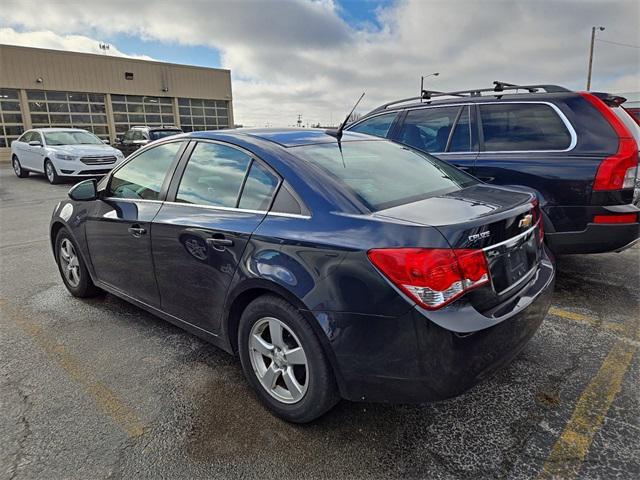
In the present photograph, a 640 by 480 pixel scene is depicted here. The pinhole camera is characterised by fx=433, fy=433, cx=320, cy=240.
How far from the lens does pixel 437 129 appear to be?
4.69 m

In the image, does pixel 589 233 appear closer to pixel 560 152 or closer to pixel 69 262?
pixel 560 152

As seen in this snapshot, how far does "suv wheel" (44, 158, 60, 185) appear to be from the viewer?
1245cm

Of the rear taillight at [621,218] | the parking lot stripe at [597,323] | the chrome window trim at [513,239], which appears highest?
the chrome window trim at [513,239]

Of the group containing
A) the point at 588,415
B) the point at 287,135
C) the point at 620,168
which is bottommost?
the point at 588,415

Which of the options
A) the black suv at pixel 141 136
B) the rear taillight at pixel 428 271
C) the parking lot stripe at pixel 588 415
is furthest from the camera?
the black suv at pixel 141 136

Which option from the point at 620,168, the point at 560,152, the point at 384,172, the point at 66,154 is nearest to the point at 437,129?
the point at 560,152

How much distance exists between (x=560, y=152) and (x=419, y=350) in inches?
108

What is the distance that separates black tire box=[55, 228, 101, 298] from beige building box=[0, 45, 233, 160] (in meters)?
24.7

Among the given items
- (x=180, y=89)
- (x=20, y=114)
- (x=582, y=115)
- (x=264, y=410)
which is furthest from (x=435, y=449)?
(x=180, y=89)

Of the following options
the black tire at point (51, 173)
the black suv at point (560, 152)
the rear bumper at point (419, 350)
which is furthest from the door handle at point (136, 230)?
the black tire at point (51, 173)

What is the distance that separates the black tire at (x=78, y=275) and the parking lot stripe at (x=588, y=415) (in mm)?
3709

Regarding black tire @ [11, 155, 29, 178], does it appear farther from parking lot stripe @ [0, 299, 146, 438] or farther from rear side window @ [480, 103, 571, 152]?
rear side window @ [480, 103, 571, 152]

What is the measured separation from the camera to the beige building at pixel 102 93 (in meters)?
23.7

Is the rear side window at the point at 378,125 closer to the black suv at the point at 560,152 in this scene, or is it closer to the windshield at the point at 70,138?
the black suv at the point at 560,152
